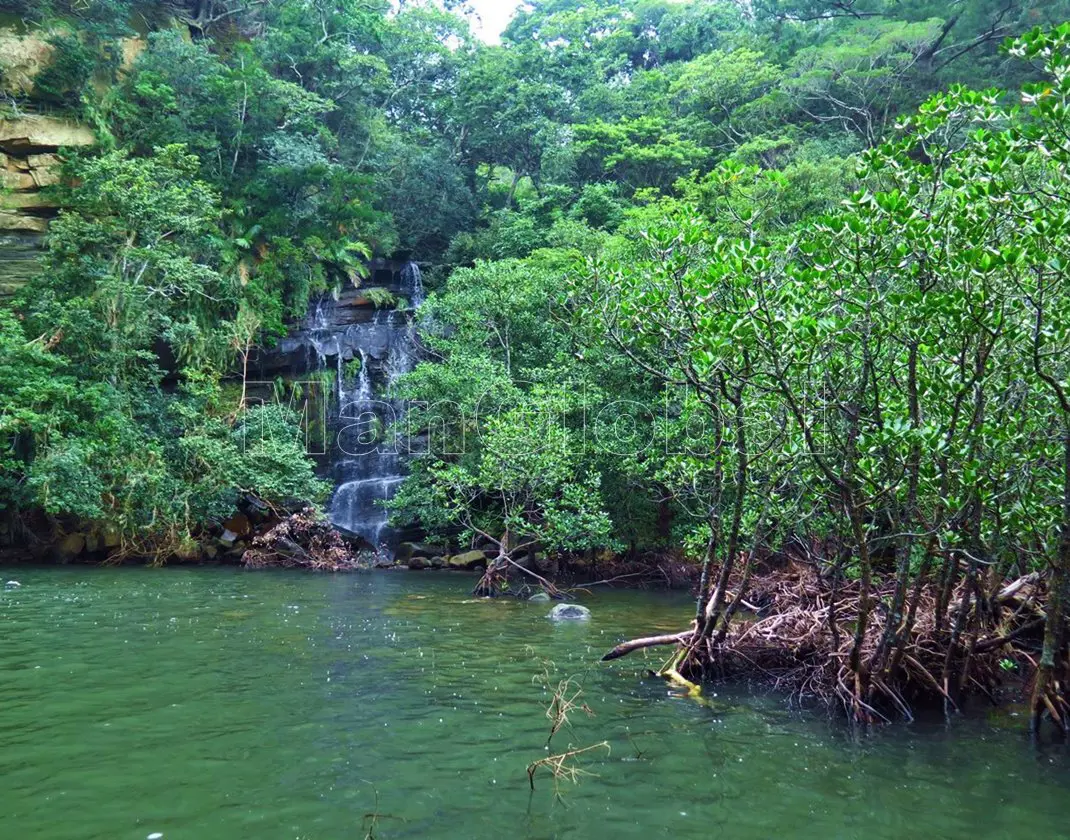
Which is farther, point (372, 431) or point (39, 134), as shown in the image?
point (372, 431)

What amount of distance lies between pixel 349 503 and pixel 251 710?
1753cm

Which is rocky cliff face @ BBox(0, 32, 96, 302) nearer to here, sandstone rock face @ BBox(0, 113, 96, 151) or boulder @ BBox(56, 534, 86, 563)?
sandstone rock face @ BBox(0, 113, 96, 151)

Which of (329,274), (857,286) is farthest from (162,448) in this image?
(857,286)

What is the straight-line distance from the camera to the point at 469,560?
23.0 m

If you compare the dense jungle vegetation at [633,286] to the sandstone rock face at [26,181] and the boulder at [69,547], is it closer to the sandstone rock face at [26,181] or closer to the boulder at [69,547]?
the sandstone rock face at [26,181]

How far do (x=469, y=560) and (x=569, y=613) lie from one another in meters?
7.86

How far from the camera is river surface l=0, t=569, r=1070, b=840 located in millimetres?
5910

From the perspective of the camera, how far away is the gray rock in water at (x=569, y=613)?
50.0 ft

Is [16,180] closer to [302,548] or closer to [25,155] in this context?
[25,155]

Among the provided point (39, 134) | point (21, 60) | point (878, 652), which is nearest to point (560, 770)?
point (878, 652)

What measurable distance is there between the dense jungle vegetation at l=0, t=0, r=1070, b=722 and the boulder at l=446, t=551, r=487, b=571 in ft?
2.61

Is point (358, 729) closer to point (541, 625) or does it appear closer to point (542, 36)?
point (541, 625)

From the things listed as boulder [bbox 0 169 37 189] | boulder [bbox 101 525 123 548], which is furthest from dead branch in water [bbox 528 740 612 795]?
boulder [bbox 0 169 37 189]

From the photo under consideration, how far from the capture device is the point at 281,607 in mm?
15438
